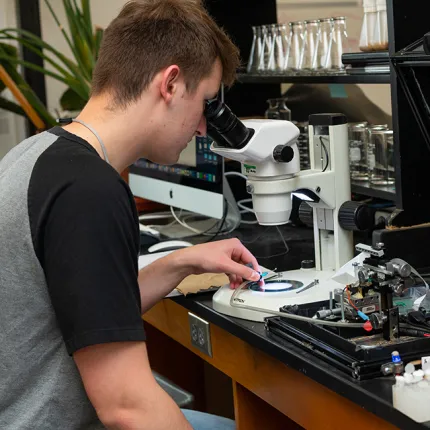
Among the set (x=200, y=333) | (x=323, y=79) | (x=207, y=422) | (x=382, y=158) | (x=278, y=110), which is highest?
(x=323, y=79)

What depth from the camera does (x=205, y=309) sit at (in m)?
1.88

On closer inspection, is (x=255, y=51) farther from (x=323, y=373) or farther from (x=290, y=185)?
(x=323, y=373)

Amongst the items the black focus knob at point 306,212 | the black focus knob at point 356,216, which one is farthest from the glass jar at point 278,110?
the black focus knob at point 356,216

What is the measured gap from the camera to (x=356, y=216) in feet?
6.09

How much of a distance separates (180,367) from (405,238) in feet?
3.91

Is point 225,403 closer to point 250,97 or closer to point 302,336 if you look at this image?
point 250,97

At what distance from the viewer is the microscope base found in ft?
5.64

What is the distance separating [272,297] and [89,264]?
0.65 meters

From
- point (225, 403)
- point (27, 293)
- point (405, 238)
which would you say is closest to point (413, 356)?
point (405, 238)

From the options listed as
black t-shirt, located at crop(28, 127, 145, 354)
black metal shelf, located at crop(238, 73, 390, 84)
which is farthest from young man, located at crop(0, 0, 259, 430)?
black metal shelf, located at crop(238, 73, 390, 84)

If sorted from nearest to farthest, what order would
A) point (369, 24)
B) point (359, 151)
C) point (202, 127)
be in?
point (202, 127) < point (369, 24) < point (359, 151)

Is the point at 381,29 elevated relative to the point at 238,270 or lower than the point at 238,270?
elevated

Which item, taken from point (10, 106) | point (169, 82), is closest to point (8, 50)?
point (10, 106)

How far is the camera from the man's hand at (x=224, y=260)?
5.81 feet
